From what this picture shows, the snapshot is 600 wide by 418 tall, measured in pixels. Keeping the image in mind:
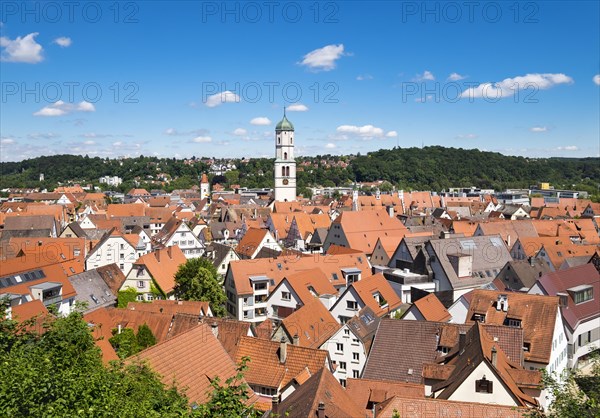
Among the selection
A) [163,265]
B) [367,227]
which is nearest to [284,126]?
[367,227]

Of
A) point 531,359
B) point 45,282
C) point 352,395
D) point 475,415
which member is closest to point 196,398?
point 352,395

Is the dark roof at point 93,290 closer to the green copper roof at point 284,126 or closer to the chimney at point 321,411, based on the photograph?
the chimney at point 321,411

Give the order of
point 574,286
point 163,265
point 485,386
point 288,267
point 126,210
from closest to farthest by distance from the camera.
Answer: point 485,386
point 574,286
point 288,267
point 163,265
point 126,210

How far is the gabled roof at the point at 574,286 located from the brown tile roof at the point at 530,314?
3.76 meters

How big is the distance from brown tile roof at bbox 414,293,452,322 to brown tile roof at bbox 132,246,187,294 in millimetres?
18225

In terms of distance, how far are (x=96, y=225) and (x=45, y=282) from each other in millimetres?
37346

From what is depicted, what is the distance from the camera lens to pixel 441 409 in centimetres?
1609

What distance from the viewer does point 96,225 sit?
70062 mm

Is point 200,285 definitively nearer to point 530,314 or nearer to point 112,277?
point 112,277

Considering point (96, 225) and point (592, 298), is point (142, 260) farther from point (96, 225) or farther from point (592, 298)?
point (96, 225)

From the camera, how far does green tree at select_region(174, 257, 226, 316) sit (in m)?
34.3

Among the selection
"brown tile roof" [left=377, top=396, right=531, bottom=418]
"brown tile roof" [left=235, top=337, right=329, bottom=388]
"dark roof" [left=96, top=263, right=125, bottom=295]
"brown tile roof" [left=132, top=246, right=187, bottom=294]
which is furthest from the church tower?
"brown tile roof" [left=377, top=396, right=531, bottom=418]

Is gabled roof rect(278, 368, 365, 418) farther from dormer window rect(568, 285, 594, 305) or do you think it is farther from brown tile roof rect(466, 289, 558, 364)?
dormer window rect(568, 285, 594, 305)

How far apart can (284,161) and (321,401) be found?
8142 centimetres
